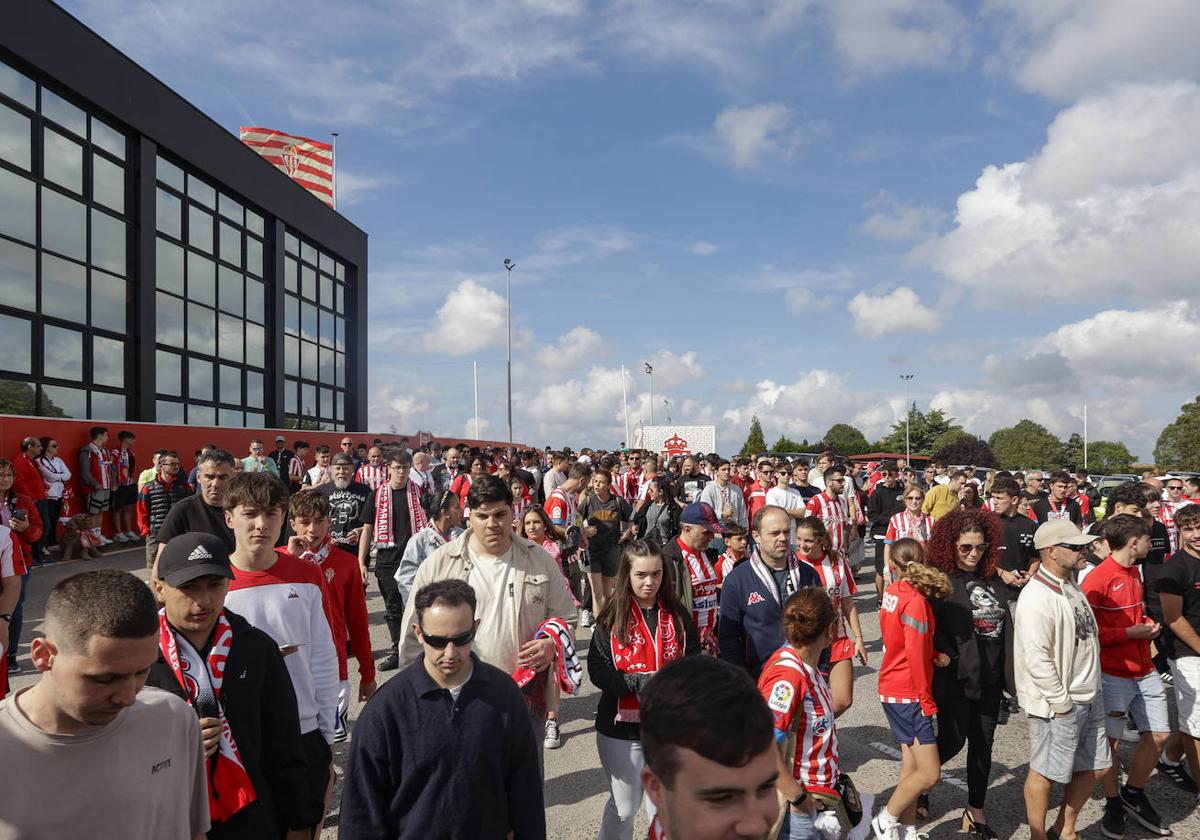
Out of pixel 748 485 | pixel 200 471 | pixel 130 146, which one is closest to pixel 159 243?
pixel 130 146

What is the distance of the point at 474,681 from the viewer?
2.85m

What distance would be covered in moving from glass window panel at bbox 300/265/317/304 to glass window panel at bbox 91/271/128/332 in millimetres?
10451

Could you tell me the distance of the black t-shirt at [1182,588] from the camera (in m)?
5.14

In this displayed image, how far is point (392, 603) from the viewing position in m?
7.89

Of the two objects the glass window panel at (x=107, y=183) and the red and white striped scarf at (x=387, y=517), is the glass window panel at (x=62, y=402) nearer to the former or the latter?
the glass window panel at (x=107, y=183)

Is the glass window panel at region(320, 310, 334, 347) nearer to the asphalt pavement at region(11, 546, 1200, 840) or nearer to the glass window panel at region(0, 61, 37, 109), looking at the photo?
the glass window panel at region(0, 61, 37, 109)

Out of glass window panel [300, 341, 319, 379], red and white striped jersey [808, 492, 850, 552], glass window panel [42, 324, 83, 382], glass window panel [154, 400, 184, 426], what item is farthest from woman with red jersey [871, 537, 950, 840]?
glass window panel [300, 341, 319, 379]

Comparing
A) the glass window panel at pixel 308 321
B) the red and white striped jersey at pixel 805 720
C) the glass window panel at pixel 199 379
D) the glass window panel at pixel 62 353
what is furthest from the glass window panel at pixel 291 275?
the red and white striped jersey at pixel 805 720

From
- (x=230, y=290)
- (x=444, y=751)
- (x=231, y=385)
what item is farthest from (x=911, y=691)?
(x=230, y=290)

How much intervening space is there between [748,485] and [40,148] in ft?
56.3

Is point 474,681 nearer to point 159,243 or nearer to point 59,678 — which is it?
point 59,678

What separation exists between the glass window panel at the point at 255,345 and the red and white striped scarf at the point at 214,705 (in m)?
26.0

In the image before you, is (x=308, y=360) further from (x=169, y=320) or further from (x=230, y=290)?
(x=169, y=320)

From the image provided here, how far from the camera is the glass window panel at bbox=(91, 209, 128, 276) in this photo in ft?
62.7
